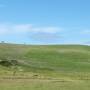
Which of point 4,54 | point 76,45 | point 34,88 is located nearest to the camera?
point 34,88

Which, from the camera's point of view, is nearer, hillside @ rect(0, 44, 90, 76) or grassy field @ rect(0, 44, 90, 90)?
grassy field @ rect(0, 44, 90, 90)

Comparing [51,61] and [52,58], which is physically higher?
[52,58]

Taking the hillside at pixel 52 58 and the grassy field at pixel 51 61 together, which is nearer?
the grassy field at pixel 51 61

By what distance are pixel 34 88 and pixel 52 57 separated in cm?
5341

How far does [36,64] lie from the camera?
89.8m

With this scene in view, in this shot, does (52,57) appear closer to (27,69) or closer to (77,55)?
(77,55)

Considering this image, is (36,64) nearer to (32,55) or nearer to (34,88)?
(32,55)

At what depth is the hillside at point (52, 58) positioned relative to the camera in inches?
3297

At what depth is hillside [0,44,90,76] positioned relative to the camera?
8375cm

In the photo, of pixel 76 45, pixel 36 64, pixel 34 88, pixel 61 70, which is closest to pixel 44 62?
pixel 36 64

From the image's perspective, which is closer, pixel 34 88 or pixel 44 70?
pixel 34 88

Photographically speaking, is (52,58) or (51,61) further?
(52,58)

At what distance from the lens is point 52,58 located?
328 feet

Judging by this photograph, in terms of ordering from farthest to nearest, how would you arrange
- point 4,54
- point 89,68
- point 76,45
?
point 76,45 → point 4,54 → point 89,68
